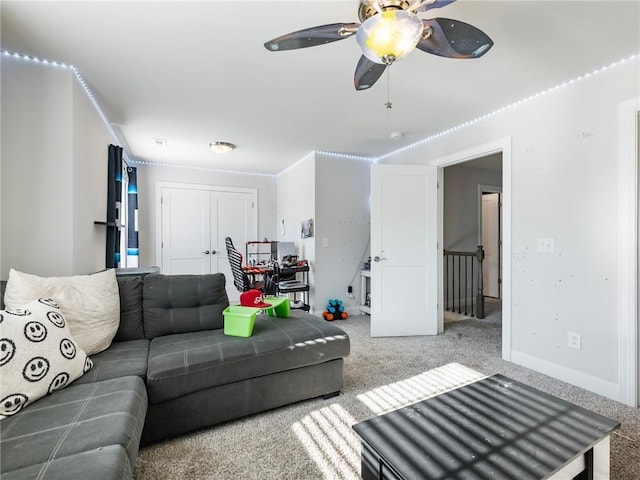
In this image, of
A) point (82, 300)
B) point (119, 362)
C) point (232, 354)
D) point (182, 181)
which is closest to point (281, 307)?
point (232, 354)

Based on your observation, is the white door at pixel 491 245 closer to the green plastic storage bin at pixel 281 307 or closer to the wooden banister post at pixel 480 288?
the wooden banister post at pixel 480 288

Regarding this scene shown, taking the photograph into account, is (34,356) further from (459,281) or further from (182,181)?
(459,281)

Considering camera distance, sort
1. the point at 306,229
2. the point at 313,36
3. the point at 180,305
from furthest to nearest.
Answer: the point at 306,229 → the point at 180,305 → the point at 313,36

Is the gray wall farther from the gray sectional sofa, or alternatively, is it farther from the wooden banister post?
the gray sectional sofa

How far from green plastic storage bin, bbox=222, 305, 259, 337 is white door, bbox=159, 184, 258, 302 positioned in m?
3.59

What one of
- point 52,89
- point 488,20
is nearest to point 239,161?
point 52,89

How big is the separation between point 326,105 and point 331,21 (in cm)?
107

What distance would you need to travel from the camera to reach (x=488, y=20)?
1734mm

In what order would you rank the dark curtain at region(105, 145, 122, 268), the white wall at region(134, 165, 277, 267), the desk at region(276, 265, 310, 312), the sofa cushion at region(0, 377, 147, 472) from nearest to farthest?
the sofa cushion at region(0, 377, 147, 472), the dark curtain at region(105, 145, 122, 268), the desk at region(276, 265, 310, 312), the white wall at region(134, 165, 277, 267)

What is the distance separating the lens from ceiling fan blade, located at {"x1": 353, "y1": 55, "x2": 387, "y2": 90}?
1696 millimetres

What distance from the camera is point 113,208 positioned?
9.94 ft

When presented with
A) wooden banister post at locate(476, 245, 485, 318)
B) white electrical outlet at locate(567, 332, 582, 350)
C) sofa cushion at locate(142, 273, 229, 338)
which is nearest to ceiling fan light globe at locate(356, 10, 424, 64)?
sofa cushion at locate(142, 273, 229, 338)

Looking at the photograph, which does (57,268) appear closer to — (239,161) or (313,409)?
(313,409)

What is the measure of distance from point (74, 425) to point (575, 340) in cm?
317
